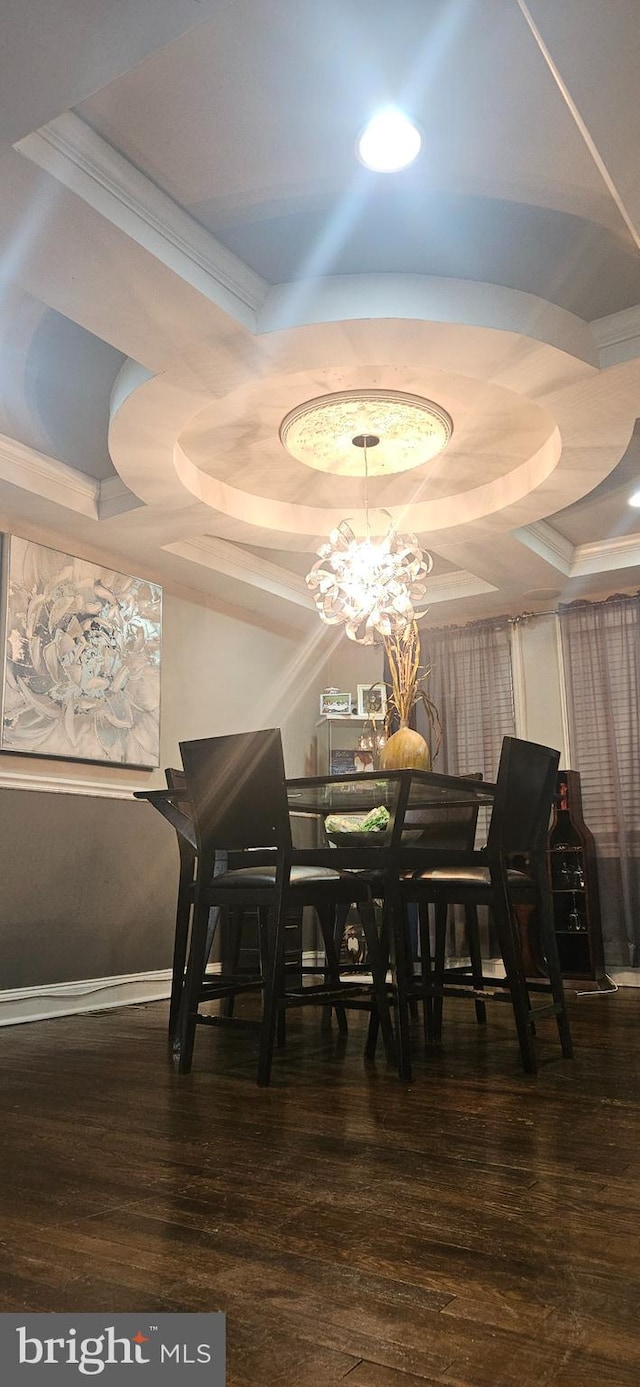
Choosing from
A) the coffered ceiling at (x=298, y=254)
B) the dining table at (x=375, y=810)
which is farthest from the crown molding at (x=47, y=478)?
the dining table at (x=375, y=810)

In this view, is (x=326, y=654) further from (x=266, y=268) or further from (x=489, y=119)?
(x=489, y=119)

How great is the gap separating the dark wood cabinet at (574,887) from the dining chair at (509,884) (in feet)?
7.23

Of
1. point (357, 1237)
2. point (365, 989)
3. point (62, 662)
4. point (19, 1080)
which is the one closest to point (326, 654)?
point (62, 662)

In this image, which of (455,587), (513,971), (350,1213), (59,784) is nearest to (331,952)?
(513,971)

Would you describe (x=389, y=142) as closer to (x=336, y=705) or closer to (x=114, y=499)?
(x=114, y=499)

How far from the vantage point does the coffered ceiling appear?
203 centimetres

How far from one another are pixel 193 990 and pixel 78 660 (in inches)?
92.7

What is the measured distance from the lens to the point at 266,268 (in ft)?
9.49

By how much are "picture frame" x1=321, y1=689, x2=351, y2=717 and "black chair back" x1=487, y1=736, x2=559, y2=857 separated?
3319 millimetres

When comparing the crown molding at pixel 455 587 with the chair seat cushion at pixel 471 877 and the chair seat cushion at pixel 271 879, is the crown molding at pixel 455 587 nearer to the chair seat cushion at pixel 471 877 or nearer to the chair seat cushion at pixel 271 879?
the chair seat cushion at pixel 471 877

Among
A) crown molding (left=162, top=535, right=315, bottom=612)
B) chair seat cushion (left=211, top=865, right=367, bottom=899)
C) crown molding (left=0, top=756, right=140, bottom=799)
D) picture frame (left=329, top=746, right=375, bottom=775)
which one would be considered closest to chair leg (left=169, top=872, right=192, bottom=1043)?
chair seat cushion (left=211, top=865, right=367, bottom=899)

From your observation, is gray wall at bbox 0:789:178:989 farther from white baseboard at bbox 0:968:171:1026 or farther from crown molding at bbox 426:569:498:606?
crown molding at bbox 426:569:498:606

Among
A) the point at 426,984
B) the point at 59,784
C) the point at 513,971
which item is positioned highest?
the point at 59,784

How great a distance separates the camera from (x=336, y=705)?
6352 mm
